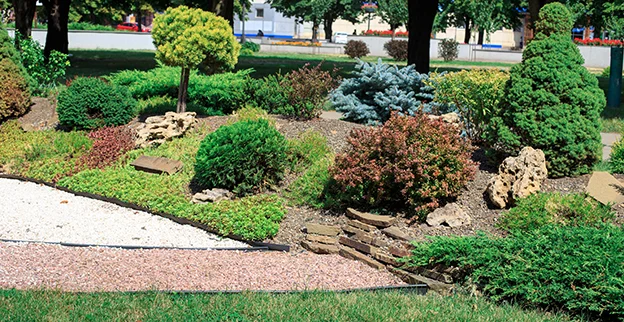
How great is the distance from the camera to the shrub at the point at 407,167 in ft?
25.3

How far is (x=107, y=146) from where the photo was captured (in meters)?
10.9

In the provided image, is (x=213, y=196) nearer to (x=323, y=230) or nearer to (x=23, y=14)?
(x=323, y=230)

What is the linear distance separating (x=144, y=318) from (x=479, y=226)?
3672 mm

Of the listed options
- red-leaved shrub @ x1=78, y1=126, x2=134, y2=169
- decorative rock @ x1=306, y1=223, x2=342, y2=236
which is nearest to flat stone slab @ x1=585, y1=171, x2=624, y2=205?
decorative rock @ x1=306, y1=223, x2=342, y2=236

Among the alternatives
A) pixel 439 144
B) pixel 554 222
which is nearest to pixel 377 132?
pixel 439 144

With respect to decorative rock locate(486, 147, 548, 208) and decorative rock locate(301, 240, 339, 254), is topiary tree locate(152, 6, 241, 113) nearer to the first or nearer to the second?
decorative rock locate(301, 240, 339, 254)

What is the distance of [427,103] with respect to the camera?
11766 millimetres

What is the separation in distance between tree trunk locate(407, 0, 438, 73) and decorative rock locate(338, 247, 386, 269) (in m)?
12.7

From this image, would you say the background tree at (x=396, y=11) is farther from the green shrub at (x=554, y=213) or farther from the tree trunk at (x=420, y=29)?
the green shrub at (x=554, y=213)

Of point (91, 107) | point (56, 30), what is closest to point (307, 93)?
point (91, 107)

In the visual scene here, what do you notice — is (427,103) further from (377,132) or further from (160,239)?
(160,239)

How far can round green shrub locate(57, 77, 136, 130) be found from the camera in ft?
38.2

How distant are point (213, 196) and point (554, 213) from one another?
3827 millimetres

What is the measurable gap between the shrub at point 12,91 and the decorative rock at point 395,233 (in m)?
7.81
